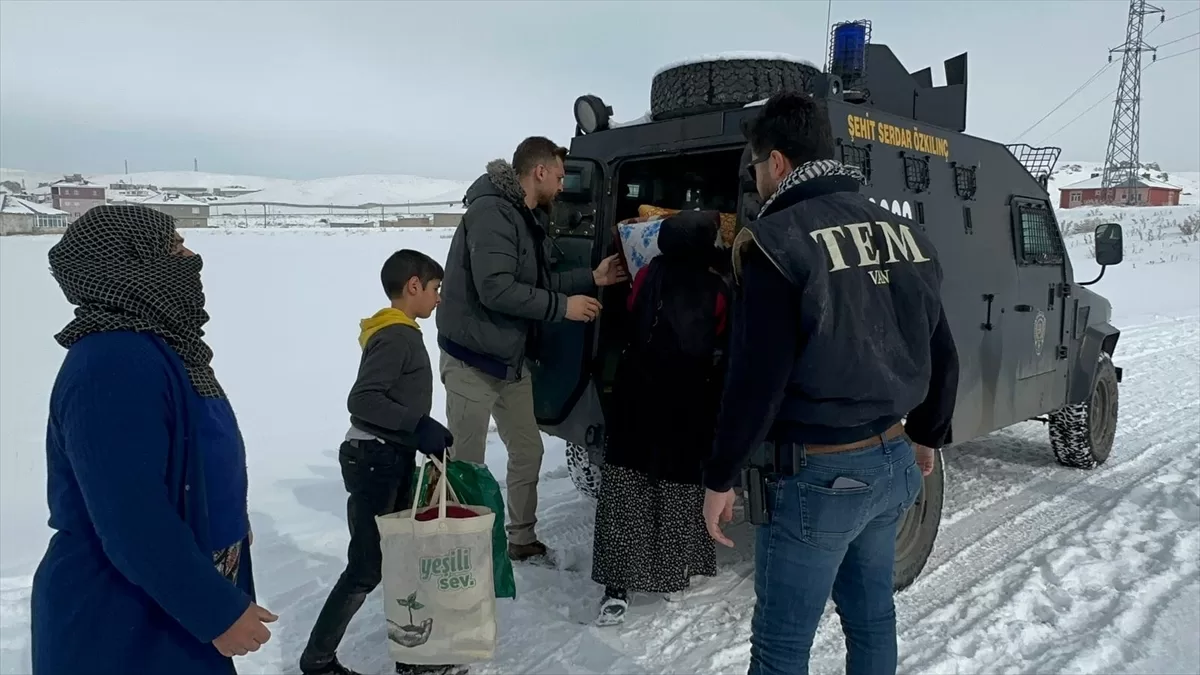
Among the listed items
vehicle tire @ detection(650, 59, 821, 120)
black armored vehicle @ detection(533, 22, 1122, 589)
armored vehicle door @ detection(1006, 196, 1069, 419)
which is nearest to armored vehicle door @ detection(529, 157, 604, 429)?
black armored vehicle @ detection(533, 22, 1122, 589)

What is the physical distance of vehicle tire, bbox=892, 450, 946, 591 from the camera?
3.56m

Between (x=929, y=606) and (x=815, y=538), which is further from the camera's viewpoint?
(x=929, y=606)

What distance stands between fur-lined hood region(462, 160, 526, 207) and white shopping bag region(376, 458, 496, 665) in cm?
129

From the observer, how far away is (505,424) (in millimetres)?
3812

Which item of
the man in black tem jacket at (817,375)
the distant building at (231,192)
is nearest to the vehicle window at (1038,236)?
the man in black tem jacket at (817,375)

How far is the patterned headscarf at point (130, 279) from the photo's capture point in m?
1.45

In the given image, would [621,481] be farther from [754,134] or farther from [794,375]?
[754,134]

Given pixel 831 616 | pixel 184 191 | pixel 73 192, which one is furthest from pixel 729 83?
pixel 184 191

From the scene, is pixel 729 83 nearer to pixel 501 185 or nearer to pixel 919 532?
pixel 501 185

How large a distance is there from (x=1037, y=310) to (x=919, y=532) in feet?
5.93

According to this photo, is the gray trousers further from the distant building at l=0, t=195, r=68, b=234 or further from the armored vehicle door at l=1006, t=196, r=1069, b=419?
the distant building at l=0, t=195, r=68, b=234

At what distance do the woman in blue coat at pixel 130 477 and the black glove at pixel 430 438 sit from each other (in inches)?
41.4

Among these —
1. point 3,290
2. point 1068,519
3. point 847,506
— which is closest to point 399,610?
point 847,506

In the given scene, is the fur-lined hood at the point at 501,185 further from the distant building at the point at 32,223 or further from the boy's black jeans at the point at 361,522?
the distant building at the point at 32,223
